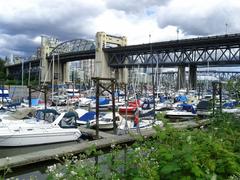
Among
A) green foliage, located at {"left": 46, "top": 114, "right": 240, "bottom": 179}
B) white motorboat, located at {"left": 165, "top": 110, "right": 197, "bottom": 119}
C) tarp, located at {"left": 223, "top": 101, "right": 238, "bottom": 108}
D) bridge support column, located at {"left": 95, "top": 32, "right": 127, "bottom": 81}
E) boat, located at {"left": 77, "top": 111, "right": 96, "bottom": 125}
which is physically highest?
bridge support column, located at {"left": 95, "top": 32, "right": 127, "bottom": 81}

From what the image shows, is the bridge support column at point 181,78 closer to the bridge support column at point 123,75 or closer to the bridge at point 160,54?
the bridge at point 160,54

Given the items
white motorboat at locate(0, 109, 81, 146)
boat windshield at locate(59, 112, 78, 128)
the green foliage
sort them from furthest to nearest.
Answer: boat windshield at locate(59, 112, 78, 128)
white motorboat at locate(0, 109, 81, 146)
the green foliage

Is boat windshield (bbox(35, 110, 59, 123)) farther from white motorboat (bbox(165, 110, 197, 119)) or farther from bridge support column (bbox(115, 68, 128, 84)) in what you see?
bridge support column (bbox(115, 68, 128, 84))

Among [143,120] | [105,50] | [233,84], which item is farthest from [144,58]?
[233,84]

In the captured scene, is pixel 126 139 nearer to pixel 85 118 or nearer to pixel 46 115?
pixel 46 115

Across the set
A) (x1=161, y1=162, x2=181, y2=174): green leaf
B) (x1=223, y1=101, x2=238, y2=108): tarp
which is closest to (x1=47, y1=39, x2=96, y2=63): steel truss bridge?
(x1=223, y1=101, x2=238, y2=108): tarp

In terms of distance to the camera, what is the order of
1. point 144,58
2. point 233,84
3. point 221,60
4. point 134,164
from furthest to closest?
point 144,58 < point 221,60 < point 233,84 < point 134,164

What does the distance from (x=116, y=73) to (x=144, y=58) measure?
23.3 m

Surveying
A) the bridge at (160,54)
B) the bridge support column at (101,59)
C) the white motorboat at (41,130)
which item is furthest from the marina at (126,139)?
the bridge support column at (101,59)

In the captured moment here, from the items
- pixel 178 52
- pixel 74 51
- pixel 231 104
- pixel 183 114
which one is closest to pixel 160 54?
pixel 178 52

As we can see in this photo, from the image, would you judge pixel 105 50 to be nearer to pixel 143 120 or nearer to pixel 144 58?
pixel 144 58

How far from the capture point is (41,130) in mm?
20594

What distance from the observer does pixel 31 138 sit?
65.8 ft

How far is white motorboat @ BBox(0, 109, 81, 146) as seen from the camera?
19.6 meters
